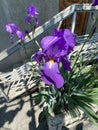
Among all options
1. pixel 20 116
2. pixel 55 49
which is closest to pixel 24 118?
pixel 20 116

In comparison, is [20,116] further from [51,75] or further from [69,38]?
[69,38]

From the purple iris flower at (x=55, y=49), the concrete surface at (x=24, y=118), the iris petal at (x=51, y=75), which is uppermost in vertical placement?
the purple iris flower at (x=55, y=49)

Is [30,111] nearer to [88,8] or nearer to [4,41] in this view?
[4,41]

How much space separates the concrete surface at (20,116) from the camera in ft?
8.30

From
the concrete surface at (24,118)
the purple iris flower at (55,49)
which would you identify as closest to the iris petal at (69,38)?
the purple iris flower at (55,49)

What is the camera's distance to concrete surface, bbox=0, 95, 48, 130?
8.30 ft

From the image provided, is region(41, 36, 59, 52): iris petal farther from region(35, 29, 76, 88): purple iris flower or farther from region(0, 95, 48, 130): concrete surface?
region(0, 95, 48, 130): concrete surface

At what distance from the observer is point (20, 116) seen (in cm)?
263

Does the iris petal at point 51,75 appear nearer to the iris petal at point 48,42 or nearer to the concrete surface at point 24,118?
the iris petal at point 48,42

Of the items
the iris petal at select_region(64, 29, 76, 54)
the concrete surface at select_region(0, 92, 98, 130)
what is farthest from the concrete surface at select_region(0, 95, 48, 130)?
the iris petal at select_region(64, 29, 76, 54)

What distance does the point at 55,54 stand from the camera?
3.91 feet

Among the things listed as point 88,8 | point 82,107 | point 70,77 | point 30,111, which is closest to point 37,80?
point 30,111

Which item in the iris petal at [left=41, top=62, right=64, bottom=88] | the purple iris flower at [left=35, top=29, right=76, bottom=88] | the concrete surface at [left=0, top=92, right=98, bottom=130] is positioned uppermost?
the purple iris flower at [left=35, top=29, right=76, bottom=88]

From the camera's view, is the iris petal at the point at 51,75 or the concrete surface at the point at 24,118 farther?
the concrete surface at the point at 24,118
